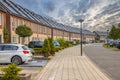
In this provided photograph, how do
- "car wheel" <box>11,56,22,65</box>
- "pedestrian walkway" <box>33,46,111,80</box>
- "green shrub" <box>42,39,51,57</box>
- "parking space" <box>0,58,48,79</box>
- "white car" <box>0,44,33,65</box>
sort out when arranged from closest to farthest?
1. "pedestrian walkway" <box>33,46,111,80</box>
2. "parking space" <box>0,58,48,79</box>
3. "white car" <box>0,44,33,65</box>
4. "car wheel" <box>11,56,22,65</box>
5. "green shrub" <box>42,39,51,57</box>

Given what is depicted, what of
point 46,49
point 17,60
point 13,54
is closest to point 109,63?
point 17,60

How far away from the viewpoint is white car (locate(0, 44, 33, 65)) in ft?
67.8

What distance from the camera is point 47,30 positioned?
74.9 m

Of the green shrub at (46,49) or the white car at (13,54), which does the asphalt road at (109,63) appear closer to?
the green shrub at (46,49)

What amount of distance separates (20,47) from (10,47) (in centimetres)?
70

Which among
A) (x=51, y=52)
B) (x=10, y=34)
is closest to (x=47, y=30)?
(x=10, y=34)

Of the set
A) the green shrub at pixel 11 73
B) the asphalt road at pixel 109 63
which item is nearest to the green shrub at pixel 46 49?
the asphalt road at pixel 109 63

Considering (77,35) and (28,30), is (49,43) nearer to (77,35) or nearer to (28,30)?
(28,30)

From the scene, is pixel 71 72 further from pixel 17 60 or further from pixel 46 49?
pixel 46 49

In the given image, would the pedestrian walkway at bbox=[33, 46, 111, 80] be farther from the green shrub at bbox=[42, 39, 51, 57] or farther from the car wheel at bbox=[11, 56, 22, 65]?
the green shrub at bbox=[42, 39, 51, 57]

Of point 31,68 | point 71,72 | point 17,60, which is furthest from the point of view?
point 17,60

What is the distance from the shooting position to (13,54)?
20.7 metres

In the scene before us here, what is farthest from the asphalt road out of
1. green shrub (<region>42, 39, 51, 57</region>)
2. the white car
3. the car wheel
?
the car wheel

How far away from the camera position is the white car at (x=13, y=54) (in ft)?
67.8
